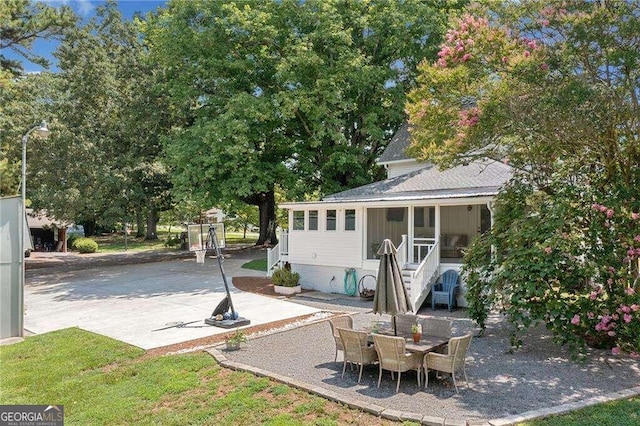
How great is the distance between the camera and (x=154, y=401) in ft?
23.4

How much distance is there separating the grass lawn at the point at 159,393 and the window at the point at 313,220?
9110mm

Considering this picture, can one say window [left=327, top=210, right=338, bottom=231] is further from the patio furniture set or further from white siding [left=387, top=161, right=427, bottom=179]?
the patio furniture set

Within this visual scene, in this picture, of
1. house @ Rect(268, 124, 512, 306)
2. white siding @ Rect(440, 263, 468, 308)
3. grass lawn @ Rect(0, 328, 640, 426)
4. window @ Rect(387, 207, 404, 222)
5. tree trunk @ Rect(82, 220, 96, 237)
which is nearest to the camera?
grass lawn @ Rect(0, 328, 640, 426)

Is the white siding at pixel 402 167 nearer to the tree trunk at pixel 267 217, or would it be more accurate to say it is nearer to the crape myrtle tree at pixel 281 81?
the crape myrtle tree at pixel 281 81

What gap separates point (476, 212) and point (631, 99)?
31.1 feet

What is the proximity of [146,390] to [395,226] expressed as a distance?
12.9m

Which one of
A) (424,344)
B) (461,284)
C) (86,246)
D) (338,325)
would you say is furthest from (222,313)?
(86,246)

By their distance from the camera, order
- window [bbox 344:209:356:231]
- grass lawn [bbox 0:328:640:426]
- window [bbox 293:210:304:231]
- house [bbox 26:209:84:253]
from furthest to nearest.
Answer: house [bbox 26:209:84:253], window [bbox 293:210:304:231], window [bbox 344:209:356:231], grass lawn [bbox 0:328:640:426]

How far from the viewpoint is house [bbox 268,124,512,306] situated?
15.0 metres

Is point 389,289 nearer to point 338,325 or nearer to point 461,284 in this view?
point 338,325

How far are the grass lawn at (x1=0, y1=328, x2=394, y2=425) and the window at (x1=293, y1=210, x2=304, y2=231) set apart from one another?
9292 mm

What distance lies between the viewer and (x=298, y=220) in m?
18.5

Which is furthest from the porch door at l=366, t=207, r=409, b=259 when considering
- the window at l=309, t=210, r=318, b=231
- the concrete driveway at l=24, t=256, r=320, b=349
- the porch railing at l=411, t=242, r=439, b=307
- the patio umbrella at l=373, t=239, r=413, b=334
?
the patio umbrella at l=373, t=239, r=413, b=334

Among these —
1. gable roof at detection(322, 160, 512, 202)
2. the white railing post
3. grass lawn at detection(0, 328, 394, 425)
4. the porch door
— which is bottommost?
grass lawn at detection(0, 328, 394, 425)
